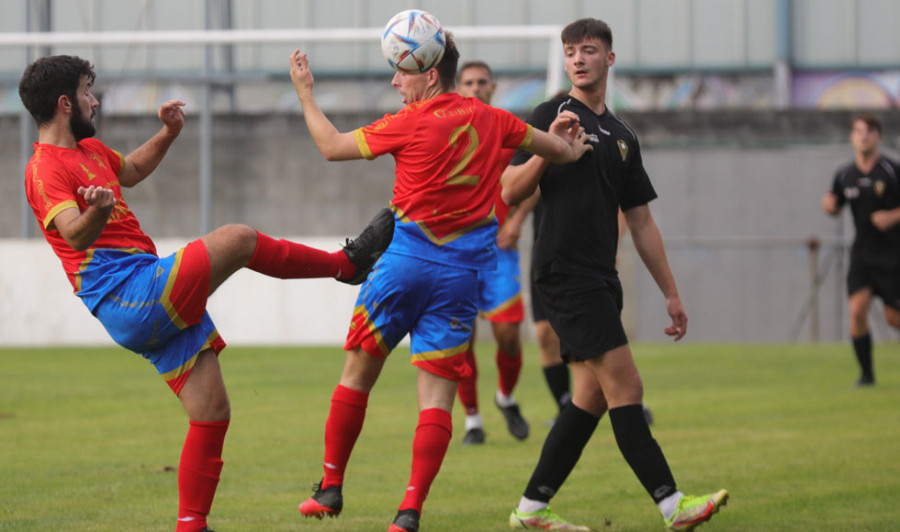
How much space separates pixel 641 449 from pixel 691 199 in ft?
50.0

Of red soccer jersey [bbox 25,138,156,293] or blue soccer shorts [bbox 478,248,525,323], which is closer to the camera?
red soccer jersey [bbox 25,138,156,293]

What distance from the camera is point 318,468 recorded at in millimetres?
6793

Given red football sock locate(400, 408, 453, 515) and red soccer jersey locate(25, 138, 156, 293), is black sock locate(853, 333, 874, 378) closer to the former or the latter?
red football sock locate(400, 408, 453, 515)

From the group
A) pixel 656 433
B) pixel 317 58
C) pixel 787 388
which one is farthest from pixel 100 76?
pixel 656 433

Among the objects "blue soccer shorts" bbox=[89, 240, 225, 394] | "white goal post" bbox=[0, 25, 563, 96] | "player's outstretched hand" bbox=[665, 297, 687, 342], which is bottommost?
"player's outstretched hand" bbox=[665, 297, 687, 342]

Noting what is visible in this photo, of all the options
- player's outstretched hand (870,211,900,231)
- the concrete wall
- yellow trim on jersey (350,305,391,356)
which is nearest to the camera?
yellow trim on jersey (350,305,391,356)

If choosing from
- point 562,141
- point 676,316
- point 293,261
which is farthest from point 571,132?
point 293,261

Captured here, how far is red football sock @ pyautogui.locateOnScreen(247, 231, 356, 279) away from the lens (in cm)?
460

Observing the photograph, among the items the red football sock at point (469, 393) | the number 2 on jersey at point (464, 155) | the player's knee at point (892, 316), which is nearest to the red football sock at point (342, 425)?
the number 2 on jersey at point (464, 155)

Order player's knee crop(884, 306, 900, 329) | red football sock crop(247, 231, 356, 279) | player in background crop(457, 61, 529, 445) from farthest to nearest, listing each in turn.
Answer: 1. player's knee crop(884, 306, 900, 329)
2. player in background crop(457, 61, 529, 445)
3. red football sock crop(247, 231, 356, 279)

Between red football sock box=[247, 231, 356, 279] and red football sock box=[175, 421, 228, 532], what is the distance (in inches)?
24.2

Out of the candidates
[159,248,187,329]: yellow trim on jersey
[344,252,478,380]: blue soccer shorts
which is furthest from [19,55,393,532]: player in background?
[344,252,478,380]: blue soccer shorts

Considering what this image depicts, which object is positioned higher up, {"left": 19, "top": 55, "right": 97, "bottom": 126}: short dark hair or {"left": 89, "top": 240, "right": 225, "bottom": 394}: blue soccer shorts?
{"left": 19, "top": 55, "right": 97, "bottom": 126}: short dark hair

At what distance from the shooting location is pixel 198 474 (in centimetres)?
455
